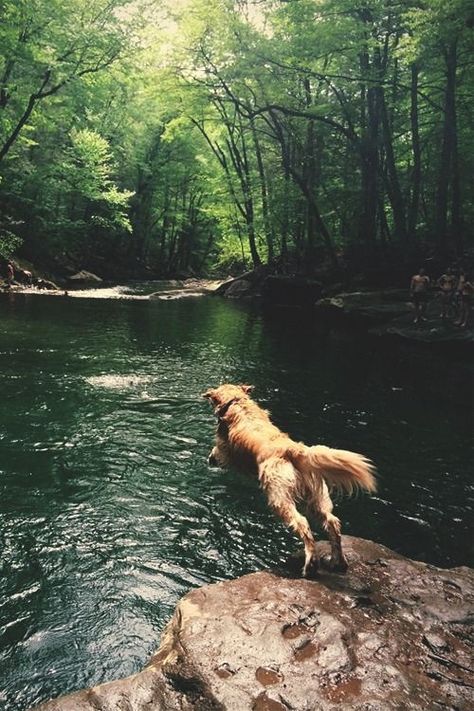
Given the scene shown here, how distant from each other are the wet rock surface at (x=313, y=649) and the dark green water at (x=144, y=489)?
79 centimetres

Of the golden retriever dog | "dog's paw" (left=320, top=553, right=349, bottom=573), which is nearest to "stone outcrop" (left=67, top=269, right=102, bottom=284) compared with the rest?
the golden retriever dog

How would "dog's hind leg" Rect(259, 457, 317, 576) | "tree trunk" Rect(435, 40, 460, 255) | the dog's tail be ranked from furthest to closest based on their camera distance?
"tree trunk" Rect(435, 40, 460, 255) < the dog's tail < "dog's hind leg" Rect(259, 457, 317, 576)

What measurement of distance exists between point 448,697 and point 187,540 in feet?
9.72

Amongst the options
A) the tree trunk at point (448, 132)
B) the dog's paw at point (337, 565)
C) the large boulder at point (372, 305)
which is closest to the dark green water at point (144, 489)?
the dog's paw at point (337, 565)

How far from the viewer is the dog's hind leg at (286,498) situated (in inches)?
153

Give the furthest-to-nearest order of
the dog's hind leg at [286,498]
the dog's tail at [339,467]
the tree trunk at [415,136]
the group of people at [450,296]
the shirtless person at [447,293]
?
the tree trunk at [415,136], the shirtless person at [447,293], the group of people at [450,296], the dog's tail at [339,467], the dog's hind leg at [286,498]

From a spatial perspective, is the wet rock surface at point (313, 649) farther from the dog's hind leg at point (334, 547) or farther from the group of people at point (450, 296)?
the group of people at point (450, 296)

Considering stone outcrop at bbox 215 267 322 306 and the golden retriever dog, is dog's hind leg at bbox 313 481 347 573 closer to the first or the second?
the golden retriever dog

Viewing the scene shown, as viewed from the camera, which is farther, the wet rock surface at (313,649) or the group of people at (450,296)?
the group of people at (450,296)

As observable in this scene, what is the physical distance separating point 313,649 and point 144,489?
3.53 metres

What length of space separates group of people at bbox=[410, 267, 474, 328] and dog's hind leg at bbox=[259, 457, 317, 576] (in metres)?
16.4

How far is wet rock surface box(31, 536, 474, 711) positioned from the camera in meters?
2.53

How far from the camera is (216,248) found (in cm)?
6681

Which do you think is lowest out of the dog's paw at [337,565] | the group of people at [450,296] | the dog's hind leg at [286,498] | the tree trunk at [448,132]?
the dog's paw at [337,565]
